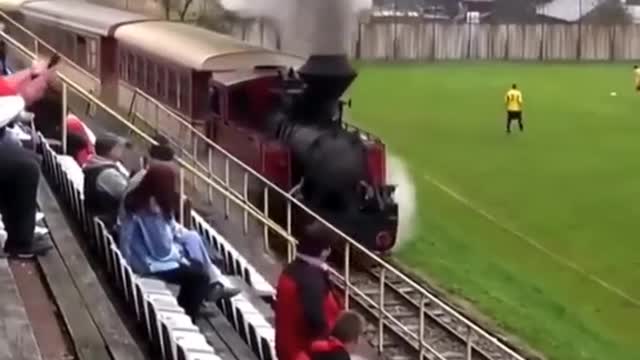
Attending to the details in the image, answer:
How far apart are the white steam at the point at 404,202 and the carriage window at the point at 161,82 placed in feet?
12.3

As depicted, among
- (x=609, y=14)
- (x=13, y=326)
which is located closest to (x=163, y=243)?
(x=13, y=326)

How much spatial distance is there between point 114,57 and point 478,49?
4117 centimetres

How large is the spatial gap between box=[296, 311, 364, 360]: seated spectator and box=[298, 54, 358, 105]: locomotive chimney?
383 inches

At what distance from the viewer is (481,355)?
436 inches

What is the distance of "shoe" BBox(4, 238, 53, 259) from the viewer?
7676 mm

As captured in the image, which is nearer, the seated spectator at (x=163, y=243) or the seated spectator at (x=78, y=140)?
the seated spectator at (x=163, y=243)

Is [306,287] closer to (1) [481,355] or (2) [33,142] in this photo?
(2) [33,142]

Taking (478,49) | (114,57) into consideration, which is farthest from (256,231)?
(478,49)

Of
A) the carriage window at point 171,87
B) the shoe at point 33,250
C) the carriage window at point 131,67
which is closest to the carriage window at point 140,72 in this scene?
the carriage window at point 131,67

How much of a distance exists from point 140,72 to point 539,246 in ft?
29.3

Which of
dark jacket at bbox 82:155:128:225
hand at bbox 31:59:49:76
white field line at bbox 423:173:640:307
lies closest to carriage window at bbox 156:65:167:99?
white field line at bbox 423:173:640:307

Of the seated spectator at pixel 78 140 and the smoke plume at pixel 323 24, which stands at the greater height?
the smoke plume at pixel 323 24

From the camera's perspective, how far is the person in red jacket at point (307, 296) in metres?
5.25

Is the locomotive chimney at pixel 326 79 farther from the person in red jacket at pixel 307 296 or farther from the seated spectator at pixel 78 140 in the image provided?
the person in red jacket at pixel 307 296
